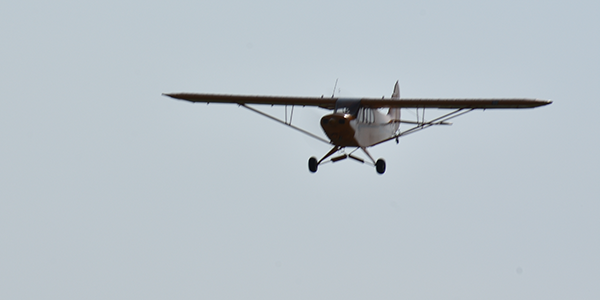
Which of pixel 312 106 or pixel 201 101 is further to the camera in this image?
pixel 201 101

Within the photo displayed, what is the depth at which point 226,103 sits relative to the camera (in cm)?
3550

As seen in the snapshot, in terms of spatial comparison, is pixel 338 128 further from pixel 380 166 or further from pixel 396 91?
pixel 396 91

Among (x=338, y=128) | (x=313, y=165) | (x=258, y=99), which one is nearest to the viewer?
(x=338, y=128)

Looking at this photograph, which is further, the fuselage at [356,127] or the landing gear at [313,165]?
the landing gear at [313,165]

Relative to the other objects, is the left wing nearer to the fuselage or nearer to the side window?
the side window

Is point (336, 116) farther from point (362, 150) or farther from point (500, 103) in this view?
point (500, 103)

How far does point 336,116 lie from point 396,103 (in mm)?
2484

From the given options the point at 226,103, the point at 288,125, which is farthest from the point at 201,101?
the point at 288,125

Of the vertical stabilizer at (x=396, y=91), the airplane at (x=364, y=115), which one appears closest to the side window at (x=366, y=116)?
the airplane at (x=364, y=115)

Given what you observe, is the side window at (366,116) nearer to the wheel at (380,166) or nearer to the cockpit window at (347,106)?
the cockpit window at (347,106)

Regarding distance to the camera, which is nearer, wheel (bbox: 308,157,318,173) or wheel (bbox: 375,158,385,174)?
wheel (bbox: 308,157,318,173)

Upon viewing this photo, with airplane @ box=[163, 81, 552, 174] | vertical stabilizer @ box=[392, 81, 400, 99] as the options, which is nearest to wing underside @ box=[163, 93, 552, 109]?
airplane @ box=[163, 81, 552, 174]

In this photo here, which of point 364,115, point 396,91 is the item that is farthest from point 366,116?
point 396,91

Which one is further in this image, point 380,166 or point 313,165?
point 380,166
